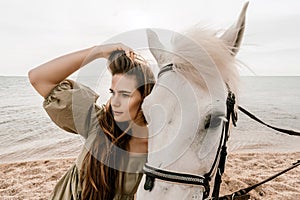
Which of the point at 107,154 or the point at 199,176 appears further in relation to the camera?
the point at 107,154

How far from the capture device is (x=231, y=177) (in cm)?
462

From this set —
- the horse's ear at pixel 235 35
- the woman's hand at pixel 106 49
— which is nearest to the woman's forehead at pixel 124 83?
the woman's hand at pixel 106 49

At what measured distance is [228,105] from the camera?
53.1 inches

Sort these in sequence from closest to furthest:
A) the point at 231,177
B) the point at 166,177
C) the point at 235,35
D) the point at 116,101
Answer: the point at 166,177, the point at 235,35, the point at 116,101, the point at 231,177

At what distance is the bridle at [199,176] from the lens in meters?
1.15

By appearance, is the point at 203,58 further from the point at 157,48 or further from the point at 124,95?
the point at 124,95

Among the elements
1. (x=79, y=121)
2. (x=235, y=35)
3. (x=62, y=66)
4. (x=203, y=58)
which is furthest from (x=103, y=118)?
(x=235, y=35)

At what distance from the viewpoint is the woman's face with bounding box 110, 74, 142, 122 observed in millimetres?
1685

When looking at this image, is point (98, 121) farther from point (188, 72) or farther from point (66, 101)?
point (188, 72)

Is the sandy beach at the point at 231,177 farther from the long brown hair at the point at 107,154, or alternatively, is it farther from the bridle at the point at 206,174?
the bridle at the point at 206,174

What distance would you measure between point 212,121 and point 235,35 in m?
0.45

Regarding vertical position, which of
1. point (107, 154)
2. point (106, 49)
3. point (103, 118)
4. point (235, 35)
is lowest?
point (107, 154)

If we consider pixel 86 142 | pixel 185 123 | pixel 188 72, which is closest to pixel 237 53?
pixel 188 72

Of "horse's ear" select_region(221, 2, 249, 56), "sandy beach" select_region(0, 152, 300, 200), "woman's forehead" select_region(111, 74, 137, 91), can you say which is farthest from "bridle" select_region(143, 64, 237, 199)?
"sandy beach" select_region(0, 152, 300, 200)
